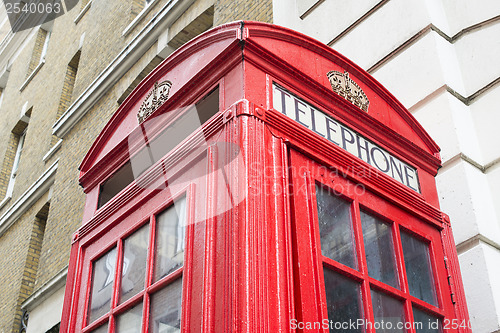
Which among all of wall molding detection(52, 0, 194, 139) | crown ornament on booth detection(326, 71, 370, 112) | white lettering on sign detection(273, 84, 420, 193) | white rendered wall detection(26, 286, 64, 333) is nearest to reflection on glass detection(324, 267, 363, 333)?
white lettering on sign detection(273, 84, 420, 193)

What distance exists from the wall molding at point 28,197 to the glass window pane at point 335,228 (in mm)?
8741

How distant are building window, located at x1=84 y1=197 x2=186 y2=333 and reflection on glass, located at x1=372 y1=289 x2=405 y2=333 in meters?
0.96

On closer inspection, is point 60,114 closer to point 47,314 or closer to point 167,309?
point 47,314

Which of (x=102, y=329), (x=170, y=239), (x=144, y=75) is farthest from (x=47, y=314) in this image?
(x=170, y=239)

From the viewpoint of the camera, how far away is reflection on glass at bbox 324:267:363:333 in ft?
9.24

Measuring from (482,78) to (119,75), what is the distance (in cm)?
650

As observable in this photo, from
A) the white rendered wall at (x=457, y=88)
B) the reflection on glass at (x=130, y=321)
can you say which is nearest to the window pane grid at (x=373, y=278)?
the reflection on glass at (x=130, y=321)

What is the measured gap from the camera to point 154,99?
12.6ft

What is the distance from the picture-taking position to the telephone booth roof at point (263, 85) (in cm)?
323

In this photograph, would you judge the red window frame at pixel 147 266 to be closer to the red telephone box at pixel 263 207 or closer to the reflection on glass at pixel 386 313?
the red telephone box at pixel 263 207

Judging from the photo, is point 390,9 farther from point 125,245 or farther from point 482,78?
point 125,245

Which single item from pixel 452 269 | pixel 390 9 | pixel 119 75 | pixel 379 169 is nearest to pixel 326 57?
pixel 379 169

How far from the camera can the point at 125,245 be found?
3.53 m

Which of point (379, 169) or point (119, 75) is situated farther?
point (119, 75)
